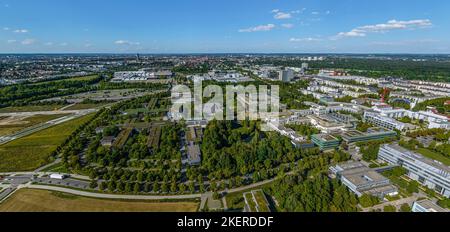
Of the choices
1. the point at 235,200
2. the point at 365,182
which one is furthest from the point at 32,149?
the point at 365,182

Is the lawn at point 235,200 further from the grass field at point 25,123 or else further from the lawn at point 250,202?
the grass field at point 25,123

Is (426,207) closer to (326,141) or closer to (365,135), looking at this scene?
Result: (326,141)

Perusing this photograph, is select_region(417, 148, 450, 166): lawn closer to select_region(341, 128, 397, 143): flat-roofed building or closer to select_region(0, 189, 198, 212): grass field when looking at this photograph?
select_region(341, 128, 397, 143): flat-roofed building

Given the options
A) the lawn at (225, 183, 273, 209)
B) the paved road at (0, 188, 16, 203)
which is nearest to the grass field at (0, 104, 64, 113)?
the paved road at (0, 188, 16, 203)
